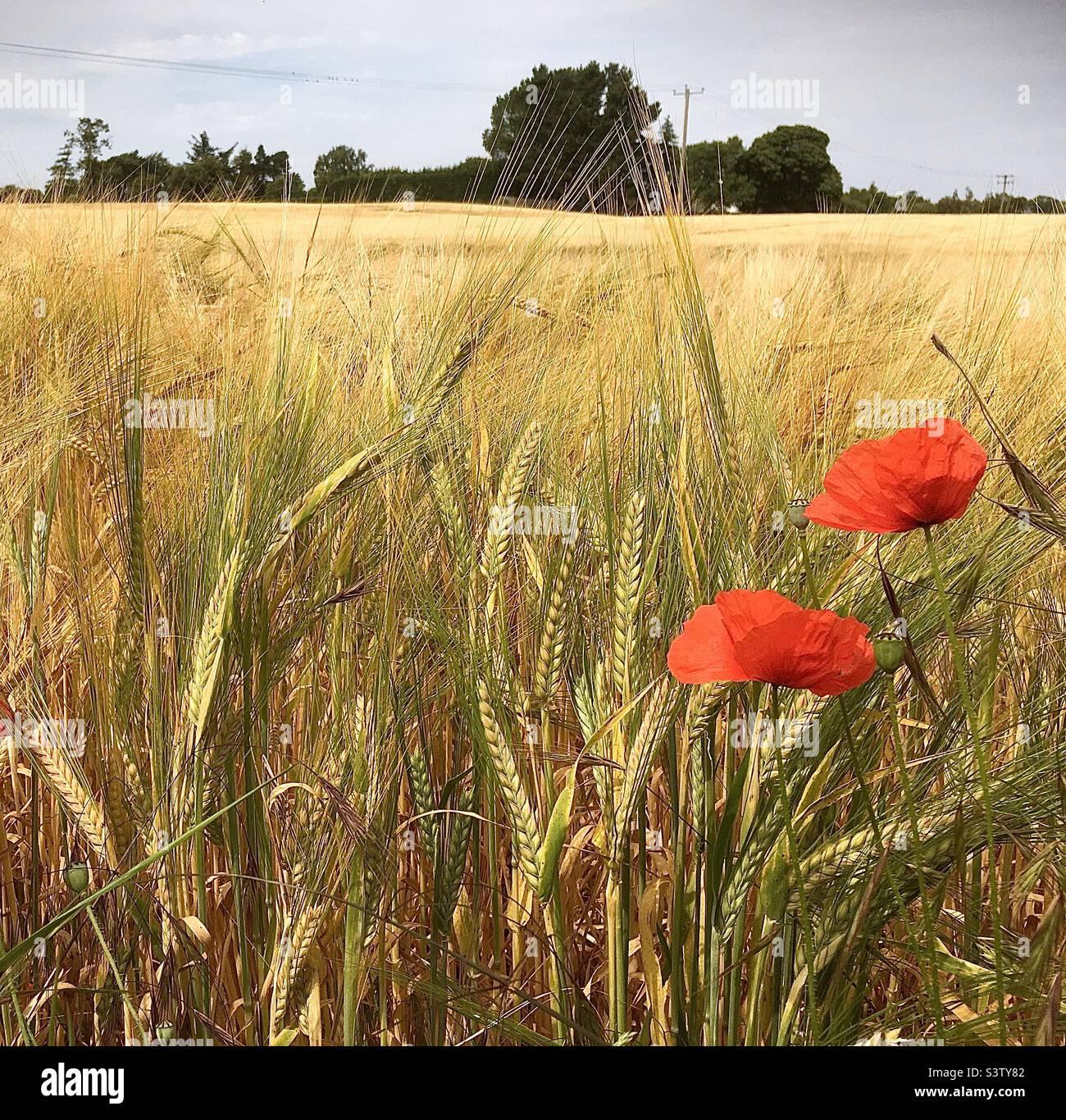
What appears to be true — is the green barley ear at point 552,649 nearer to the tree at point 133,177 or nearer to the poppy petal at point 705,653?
the poppy petal at point 705,653

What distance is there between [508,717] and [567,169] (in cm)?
54

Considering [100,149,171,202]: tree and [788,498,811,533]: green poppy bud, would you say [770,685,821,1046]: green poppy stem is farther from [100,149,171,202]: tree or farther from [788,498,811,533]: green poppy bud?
[100,149,171,202]: tree

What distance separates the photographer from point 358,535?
0.80m

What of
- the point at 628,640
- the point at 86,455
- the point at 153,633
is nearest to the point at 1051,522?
the point at 628,640

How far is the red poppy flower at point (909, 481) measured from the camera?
0.52 metres

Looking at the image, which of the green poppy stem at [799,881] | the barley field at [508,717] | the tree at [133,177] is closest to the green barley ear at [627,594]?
the barley field at [508,717]

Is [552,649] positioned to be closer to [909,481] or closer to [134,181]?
[909,481]

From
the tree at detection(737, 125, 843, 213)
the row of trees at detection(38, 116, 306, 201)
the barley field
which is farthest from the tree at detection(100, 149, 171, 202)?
the tree at detection(737, 125, 843, 213)

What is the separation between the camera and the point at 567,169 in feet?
2.90

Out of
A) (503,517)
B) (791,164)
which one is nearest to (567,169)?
(503,517)

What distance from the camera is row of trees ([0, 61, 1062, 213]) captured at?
84 cm

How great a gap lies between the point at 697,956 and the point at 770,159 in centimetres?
1858

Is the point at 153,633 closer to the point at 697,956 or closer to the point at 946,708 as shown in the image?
the point at 697,956
